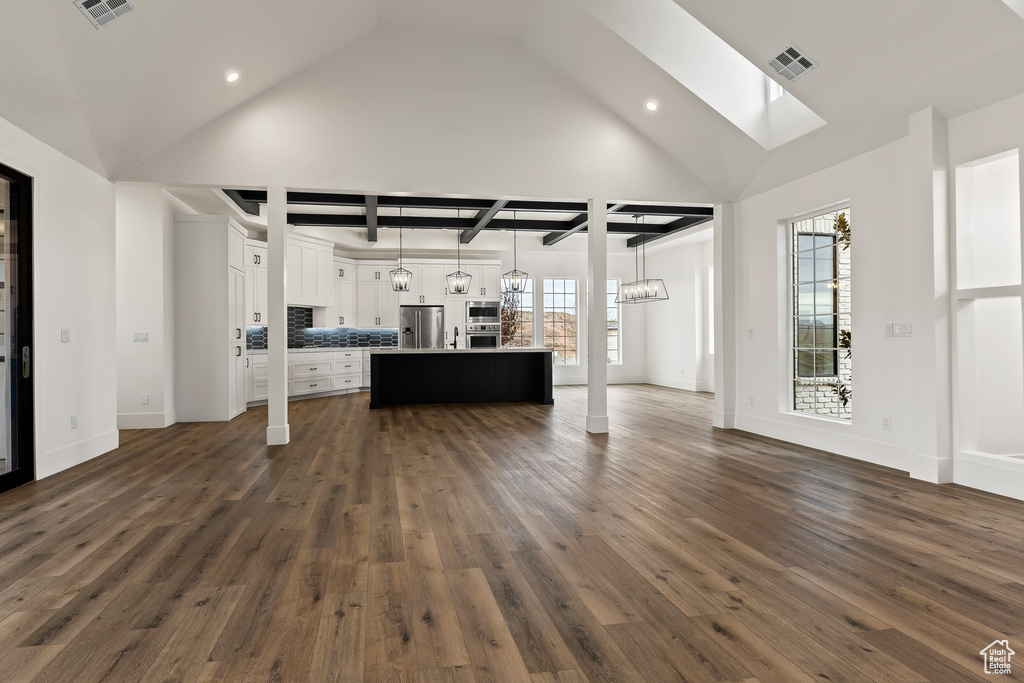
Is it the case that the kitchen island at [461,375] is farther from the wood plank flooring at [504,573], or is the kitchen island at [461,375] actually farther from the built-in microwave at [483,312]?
the wood plank flooring at [504,573]

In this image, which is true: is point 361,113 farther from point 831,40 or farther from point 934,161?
point 934,161

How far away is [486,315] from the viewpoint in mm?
11789

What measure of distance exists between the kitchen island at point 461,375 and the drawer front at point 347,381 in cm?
214

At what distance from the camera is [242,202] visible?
7.89m

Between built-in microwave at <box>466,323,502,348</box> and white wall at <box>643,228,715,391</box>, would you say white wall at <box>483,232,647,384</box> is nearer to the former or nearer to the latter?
white wall at <box>643,228,715,391</box>

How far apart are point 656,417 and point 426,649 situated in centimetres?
612

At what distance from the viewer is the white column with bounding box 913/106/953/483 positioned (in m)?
4.20

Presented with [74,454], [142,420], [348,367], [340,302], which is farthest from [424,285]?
[74,454]

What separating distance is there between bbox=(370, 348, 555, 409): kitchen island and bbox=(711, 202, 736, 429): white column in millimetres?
3064

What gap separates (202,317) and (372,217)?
2922 millimetres

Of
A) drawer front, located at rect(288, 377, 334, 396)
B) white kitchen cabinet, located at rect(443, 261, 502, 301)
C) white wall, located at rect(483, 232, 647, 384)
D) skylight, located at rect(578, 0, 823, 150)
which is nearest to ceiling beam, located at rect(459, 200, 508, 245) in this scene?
white kitchen cabinet, located at rect(443, 261, 502, 301)

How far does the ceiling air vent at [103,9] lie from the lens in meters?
3.54

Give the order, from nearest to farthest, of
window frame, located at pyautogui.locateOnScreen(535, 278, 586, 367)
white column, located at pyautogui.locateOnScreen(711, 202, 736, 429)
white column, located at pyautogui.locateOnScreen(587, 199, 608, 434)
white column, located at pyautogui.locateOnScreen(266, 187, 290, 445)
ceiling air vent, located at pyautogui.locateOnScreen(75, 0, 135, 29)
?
ceiling air vent, located at pyautogui.locateOnScreen(75, 0, 135, 29) → white column, located at pyautogui.locateOnScreen(266, 187, 290, 445) → white column, located at pyautogui.locateOnScreen(587, 199, 608, 434) → white column, located at pyautogui.locateOnScreen(711, 202, 736, 429) → window frame, located at pyautogui.locateOnScreen(535, 278, 586, 367)

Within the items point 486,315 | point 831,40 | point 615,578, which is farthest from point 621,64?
point 486,315
